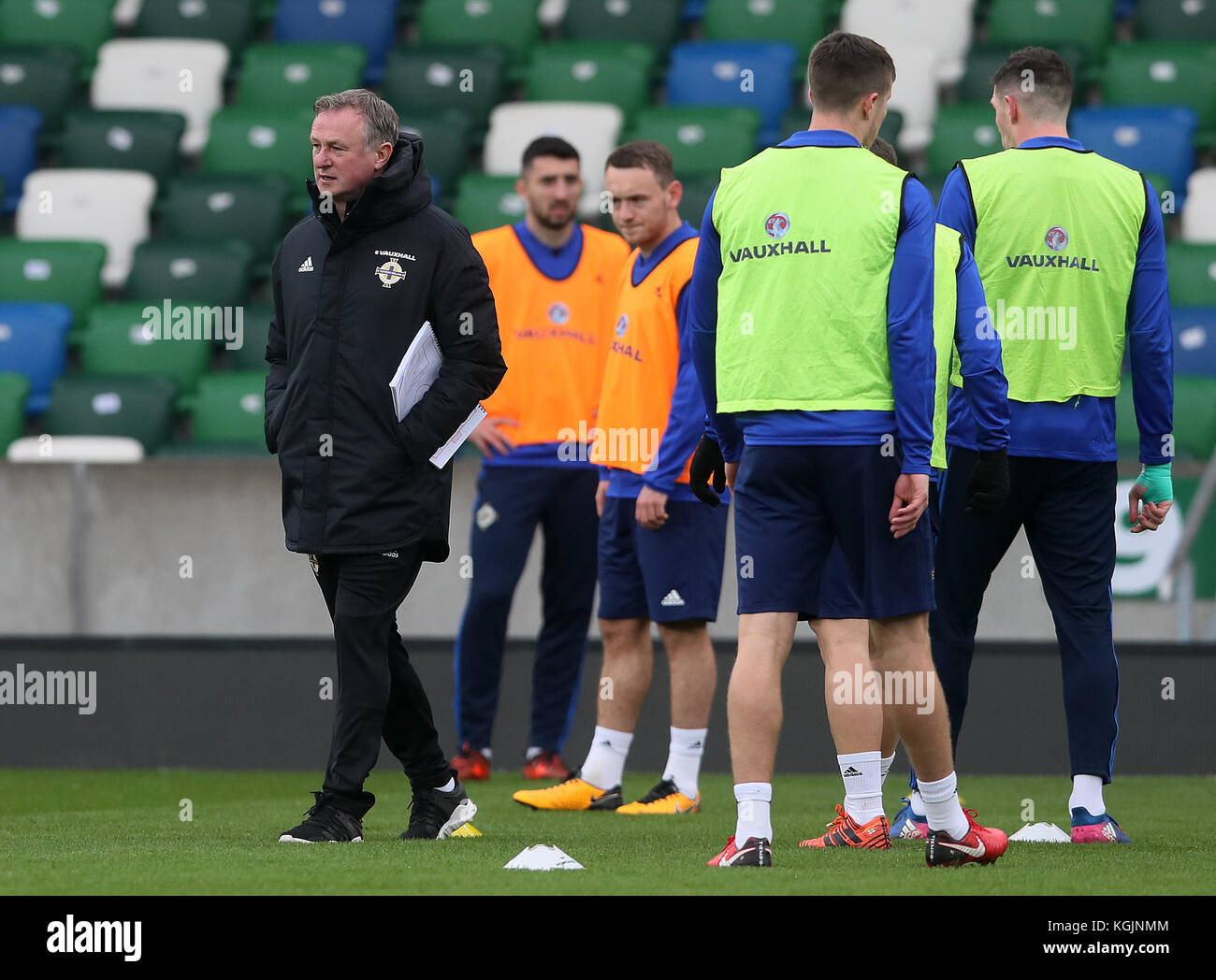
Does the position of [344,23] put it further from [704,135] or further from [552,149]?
[552,149]

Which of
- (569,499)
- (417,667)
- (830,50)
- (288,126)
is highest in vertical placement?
(288,126)

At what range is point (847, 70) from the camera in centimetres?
415

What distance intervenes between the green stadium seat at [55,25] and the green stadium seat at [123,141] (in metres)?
1.24

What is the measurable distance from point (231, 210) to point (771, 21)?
3333 millimetres

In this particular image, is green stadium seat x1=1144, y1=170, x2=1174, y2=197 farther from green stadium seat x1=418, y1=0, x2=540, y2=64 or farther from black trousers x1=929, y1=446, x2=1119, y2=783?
black trousers x1=929, y1=446, x2=1119, y2=783

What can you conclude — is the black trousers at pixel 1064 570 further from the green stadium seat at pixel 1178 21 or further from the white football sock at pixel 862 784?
the green stadium seat at pixel 1178 21

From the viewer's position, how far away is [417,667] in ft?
23.9

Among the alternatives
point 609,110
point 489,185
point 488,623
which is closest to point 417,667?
point 488,623

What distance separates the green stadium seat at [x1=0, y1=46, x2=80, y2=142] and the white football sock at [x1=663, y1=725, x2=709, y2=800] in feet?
21.6

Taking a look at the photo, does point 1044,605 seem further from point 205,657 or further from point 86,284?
point 86,284

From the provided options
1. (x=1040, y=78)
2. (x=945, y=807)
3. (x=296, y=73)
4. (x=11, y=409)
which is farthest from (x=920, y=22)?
(x=945, y=807)
